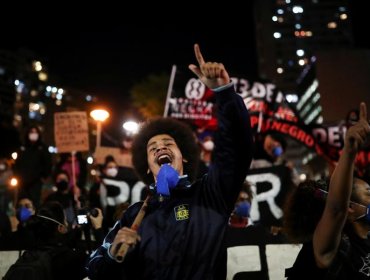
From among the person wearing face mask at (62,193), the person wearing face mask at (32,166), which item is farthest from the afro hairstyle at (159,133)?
the person wearing face mask at (32,166)

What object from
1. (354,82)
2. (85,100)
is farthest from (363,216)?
(85,100)

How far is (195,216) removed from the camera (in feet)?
8.72

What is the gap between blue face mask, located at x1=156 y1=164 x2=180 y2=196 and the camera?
274cm

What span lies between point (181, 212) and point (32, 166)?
7.21m

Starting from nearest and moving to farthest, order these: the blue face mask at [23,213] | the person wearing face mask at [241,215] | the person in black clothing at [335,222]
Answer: the person in black clothing at [335,222]
the person wearing face mask at [241,215]
the blue face mask at [23,213]

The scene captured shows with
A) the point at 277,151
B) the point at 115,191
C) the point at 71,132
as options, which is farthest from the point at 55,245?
the point at 277,151

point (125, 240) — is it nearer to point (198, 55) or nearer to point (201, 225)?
point (201, 225)

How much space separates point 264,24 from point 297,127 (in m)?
128

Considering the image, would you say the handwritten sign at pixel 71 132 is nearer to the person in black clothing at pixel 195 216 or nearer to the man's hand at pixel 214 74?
the person in black clothing at pixel 195 216

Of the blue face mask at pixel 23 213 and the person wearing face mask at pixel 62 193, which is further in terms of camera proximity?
the person wearing face mask at pixel 62 193

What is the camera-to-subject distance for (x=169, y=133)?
3.72m

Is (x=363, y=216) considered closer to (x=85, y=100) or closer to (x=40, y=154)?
(x=40, y=154)

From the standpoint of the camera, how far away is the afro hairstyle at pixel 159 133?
3.62 metres

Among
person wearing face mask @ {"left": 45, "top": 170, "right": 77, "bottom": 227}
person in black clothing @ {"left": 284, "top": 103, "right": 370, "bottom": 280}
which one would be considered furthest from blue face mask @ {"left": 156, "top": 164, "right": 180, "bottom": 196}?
person wearing face mask @ {"left": 45, "top": 170, "right": 77, "bottom": 227}
